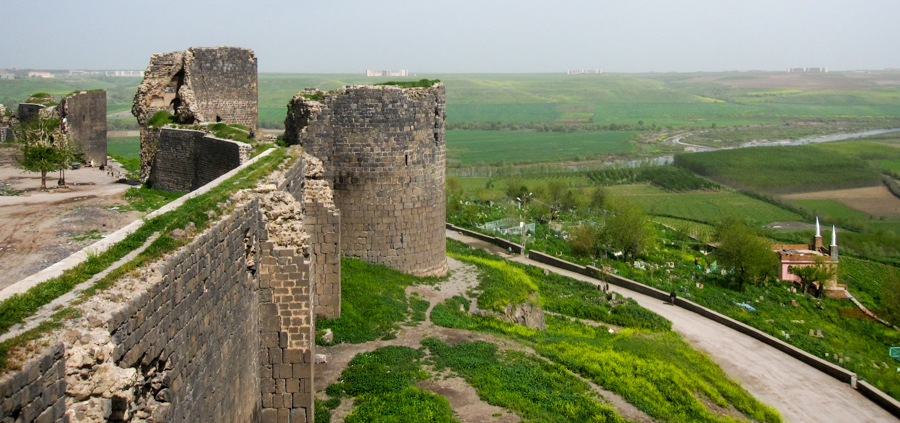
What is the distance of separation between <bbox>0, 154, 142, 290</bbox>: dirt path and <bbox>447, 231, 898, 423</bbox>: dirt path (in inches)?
675

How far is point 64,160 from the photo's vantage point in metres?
23.6

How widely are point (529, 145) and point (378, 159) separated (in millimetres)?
124041

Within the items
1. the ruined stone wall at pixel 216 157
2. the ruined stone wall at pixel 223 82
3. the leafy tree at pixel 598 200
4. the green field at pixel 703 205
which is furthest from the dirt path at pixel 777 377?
the green field at pixel 703 205

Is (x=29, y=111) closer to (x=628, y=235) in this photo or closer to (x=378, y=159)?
(x=378, y=159)

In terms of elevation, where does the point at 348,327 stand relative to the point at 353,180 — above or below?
below

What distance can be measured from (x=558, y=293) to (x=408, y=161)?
409 inches

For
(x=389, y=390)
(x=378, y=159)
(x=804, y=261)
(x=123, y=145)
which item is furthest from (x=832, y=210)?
(x=123, y=145)

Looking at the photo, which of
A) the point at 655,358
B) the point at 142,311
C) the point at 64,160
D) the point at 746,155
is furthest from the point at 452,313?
the point at 746,155

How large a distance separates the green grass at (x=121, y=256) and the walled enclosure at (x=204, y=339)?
145mm

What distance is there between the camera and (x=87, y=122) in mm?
31953

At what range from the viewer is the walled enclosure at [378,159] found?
18266 mm

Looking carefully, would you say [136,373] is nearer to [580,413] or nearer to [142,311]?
[142,311]

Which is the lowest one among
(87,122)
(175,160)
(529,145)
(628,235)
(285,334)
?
(628,235)

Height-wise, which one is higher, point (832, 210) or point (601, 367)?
point (601, 367)
